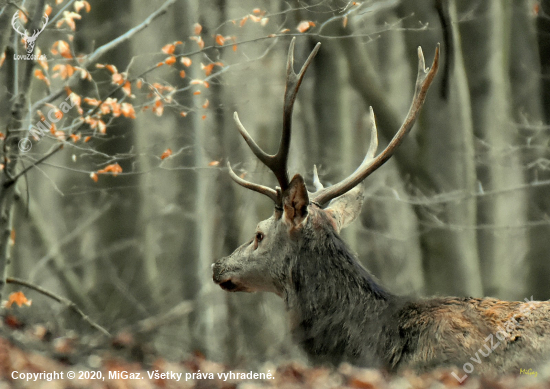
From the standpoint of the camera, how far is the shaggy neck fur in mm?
4238

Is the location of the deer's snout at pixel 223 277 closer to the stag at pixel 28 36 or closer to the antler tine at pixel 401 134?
the antler tine at pixel 401 134

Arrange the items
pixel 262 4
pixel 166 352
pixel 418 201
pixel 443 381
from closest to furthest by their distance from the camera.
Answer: pixel 443 381 < pixel 166 352 < pixel 418 201 < pixel 262 4

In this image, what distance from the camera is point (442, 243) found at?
7.86 metres

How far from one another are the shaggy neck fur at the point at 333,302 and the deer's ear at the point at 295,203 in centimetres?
12

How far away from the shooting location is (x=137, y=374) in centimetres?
421

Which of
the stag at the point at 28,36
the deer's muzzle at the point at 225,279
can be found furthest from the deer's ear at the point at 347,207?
the stag at the point at 28,36

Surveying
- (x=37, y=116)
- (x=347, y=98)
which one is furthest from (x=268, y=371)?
(x=347, y=98)

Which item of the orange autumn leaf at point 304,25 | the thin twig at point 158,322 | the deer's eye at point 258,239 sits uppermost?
the orange autumn leaf at point 304,25

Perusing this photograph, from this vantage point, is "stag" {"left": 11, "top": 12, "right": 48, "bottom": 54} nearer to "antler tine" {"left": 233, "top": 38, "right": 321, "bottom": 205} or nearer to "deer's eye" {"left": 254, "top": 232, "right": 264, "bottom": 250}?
"antler tine" {"left": 233, "top": 38, "right": 321, "bottom": 205}

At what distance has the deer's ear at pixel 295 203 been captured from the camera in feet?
13.9

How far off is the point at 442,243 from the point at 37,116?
204 inches

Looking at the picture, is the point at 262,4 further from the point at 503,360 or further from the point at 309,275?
the point at 503,360

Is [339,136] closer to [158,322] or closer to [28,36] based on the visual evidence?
[28,36]

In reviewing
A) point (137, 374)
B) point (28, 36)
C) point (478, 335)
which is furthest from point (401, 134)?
point (28, 36)
